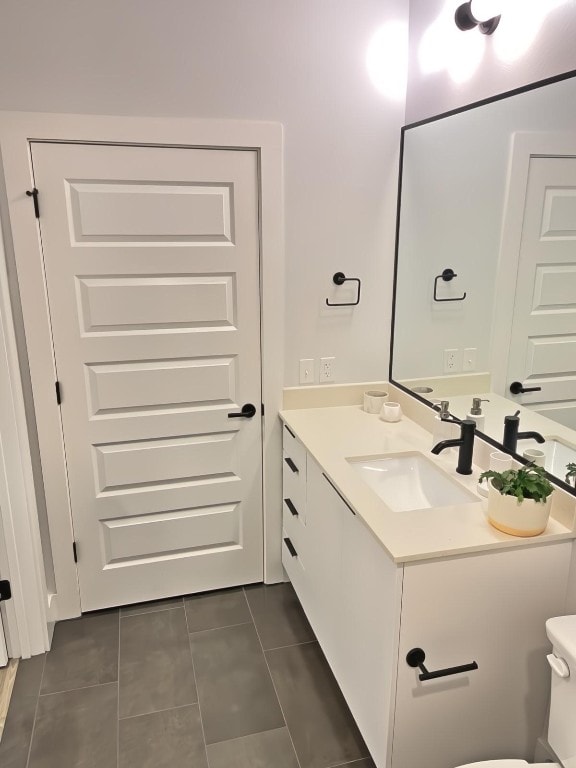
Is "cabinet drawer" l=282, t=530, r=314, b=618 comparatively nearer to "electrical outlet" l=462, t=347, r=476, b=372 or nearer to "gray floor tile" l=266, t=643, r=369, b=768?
"gray floor tile" l=266, t=643, r=369, b=768

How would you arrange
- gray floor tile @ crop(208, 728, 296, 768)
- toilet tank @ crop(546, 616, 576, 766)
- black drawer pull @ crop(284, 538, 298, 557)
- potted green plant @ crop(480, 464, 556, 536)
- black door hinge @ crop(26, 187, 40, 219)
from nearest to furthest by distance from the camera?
1. toilet tank @ crop(546, 616, 576, 766)
2. potted green plant @ crop(480, 464, 556, 536)
3. gray floor tile @ crop(208, 728, 296, 768)
4. black door hinge @ crop(26, 187, 40, 219)
5. black drawer pull @ crop(284, 538, 298, 557)

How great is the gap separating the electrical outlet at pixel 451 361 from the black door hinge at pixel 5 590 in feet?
6.52

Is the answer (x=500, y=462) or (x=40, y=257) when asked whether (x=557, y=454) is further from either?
(x=40, y=257)

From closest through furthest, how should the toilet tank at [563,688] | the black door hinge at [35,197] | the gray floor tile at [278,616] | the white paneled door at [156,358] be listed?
the toilet tank at [563,688] < the black door hinge at [35,197] < the white paneled door at [156,358] < the gray floor tile at [278,616]

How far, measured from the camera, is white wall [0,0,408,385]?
2.06m

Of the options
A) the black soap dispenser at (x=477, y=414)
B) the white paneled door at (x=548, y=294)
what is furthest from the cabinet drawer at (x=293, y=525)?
the white paneled door at (x=548, y=294)

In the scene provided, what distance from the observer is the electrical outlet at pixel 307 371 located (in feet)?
8.60

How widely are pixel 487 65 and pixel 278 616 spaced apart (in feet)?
7.78

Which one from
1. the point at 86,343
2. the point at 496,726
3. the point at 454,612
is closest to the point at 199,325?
the point at 86,343

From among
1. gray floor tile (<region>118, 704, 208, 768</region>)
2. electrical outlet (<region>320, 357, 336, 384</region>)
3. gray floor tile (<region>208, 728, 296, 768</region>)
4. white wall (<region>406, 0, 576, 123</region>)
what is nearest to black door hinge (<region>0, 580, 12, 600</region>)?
gray floor tile (<region>118, 704, 208, 768</region>)

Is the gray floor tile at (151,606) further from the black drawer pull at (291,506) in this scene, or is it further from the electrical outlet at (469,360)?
the electrical outlet at (469,360)

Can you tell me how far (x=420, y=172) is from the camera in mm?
2400

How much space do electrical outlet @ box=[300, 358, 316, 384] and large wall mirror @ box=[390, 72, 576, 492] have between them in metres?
0.41

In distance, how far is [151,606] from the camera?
2695mm
